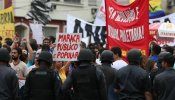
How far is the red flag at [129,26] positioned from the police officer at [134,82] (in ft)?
8.98

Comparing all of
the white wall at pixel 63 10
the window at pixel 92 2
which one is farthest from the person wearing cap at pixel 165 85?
the window at pixel 92 2

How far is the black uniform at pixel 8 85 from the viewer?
8.20 m

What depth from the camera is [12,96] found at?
827 centimetres

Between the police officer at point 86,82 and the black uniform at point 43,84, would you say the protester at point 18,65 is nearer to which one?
the black uniform at point 43,84

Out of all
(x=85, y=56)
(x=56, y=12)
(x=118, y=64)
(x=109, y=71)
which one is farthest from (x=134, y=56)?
(x=56, y=12)

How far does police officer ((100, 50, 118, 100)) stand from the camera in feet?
30.3

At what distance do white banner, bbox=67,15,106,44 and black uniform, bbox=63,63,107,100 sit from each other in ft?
30.6

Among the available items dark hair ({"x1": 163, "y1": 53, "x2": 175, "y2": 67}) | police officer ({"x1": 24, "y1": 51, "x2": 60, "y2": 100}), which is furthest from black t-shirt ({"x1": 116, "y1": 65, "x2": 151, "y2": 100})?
police officer ({"x1": 24, "y1": 51, "x2": 60, "y2": 100})

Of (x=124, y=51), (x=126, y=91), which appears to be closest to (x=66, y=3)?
(x=124, y=51)

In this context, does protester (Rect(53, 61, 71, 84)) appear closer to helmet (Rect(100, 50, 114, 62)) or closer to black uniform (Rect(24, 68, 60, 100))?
helmet (Rect(100, 50, 114, 62))

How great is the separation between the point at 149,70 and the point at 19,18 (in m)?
19.4

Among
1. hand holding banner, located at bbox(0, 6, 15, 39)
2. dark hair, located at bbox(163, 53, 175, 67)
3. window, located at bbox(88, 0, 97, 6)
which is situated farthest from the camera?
window, located at bbox(88, 0, 97, 6)

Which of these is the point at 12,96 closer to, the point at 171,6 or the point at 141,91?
the point at 141,91

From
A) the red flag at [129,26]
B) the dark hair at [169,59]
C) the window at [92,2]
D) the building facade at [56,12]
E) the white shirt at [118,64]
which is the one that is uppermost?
the window at [92,2]
